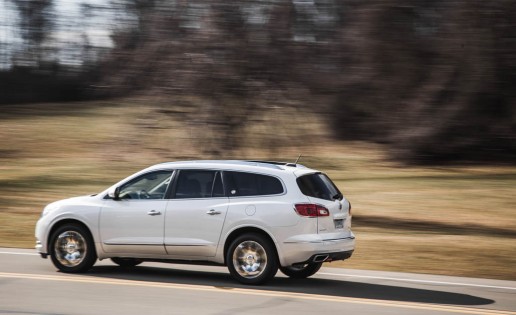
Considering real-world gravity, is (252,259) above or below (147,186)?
below

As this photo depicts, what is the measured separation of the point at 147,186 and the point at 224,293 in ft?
7.03

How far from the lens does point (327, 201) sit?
1148 cm

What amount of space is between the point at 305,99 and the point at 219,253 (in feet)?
28.3

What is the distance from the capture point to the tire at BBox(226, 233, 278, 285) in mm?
11273

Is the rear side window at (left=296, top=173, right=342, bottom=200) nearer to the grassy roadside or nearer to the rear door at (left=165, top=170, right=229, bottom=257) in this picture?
the rear door at (left=165, top=170, right=229, bottom=257)

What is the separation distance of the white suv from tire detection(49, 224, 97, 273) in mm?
13

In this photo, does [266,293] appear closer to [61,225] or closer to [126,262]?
[126,262]

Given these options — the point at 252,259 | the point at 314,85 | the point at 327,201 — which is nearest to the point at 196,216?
the point at 252,259

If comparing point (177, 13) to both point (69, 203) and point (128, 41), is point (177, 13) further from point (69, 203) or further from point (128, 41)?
point (69, 203)

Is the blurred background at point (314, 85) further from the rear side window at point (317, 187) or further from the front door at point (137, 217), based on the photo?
the front door at point (137, 217)

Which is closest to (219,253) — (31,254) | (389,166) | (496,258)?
A: (31,254)

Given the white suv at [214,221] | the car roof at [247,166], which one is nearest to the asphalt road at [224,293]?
the white suv at [214,221]

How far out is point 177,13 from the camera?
19.1 metres

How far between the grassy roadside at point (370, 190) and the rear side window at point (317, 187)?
111 inches
